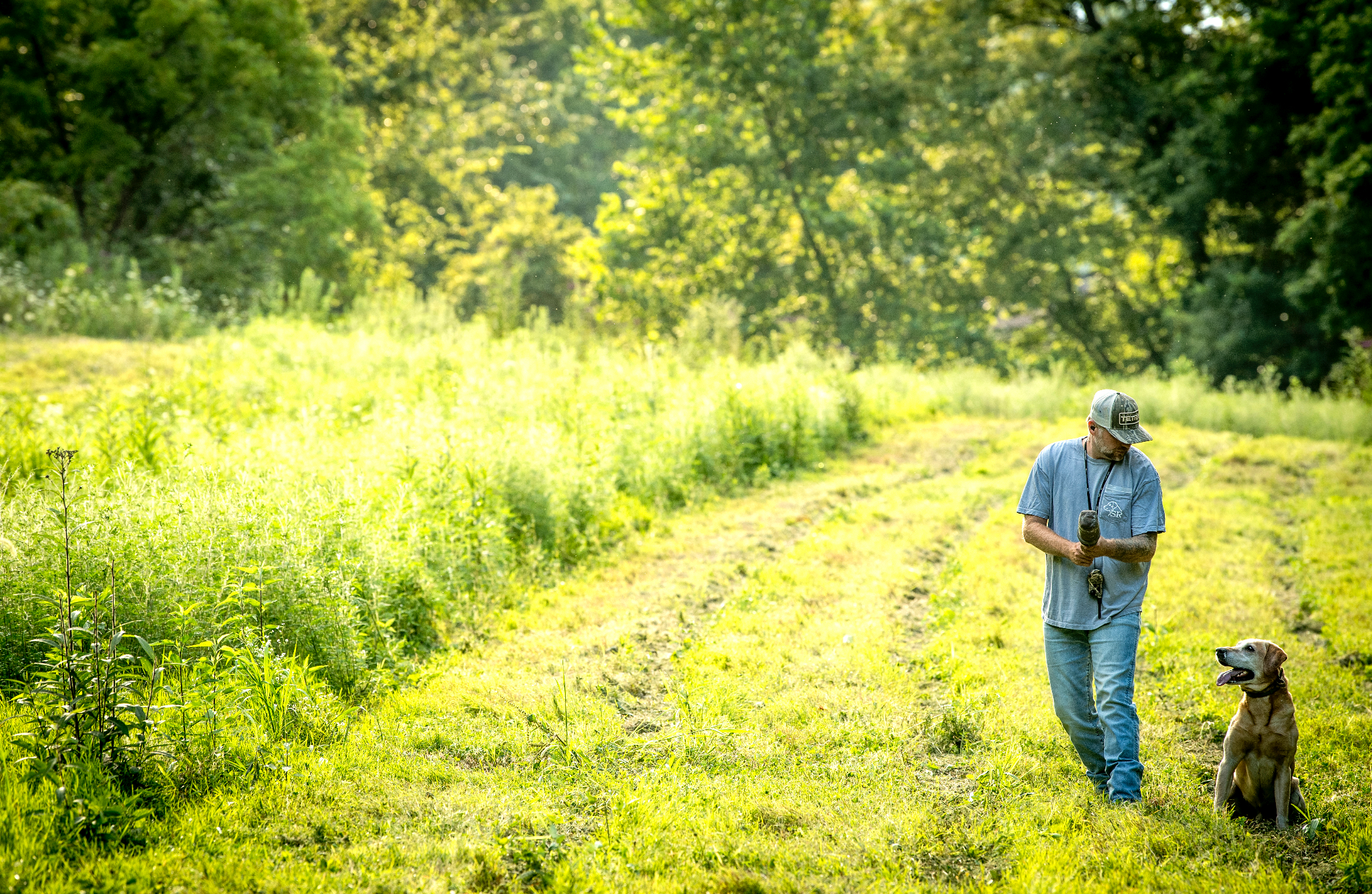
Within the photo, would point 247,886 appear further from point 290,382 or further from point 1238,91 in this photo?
point 1238,91

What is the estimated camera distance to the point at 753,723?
5.10m

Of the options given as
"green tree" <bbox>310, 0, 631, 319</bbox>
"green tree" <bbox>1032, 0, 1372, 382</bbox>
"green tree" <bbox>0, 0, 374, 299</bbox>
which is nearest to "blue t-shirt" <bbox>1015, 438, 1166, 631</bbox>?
"green tree" <bbox>1032, 0, 1372, 382</bbox>

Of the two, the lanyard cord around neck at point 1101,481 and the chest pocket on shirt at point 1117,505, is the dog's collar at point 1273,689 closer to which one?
the chest pocket on shirt at point 1117,505

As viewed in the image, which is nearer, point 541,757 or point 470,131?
point 541,757

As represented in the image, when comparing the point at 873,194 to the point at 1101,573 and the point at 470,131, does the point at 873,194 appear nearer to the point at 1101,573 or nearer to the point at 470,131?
the point at 470,131

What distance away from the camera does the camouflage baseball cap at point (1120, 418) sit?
4477mm

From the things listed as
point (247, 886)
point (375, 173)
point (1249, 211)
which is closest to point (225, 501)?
point (247, 886)

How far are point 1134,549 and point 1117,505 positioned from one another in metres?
0.26

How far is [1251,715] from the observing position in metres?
4.21

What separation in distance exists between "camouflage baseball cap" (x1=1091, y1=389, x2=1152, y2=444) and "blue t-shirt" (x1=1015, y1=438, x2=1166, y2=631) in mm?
119

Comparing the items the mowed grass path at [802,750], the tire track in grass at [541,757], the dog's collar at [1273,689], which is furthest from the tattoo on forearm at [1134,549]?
the tire track in grass at [541,757]

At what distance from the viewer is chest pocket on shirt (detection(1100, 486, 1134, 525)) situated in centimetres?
454

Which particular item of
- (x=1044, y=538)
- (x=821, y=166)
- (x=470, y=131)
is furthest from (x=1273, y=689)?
(x=470, y=131)

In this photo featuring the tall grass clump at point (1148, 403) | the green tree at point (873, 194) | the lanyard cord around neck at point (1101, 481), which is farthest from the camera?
the green tree at point (873, 194)
